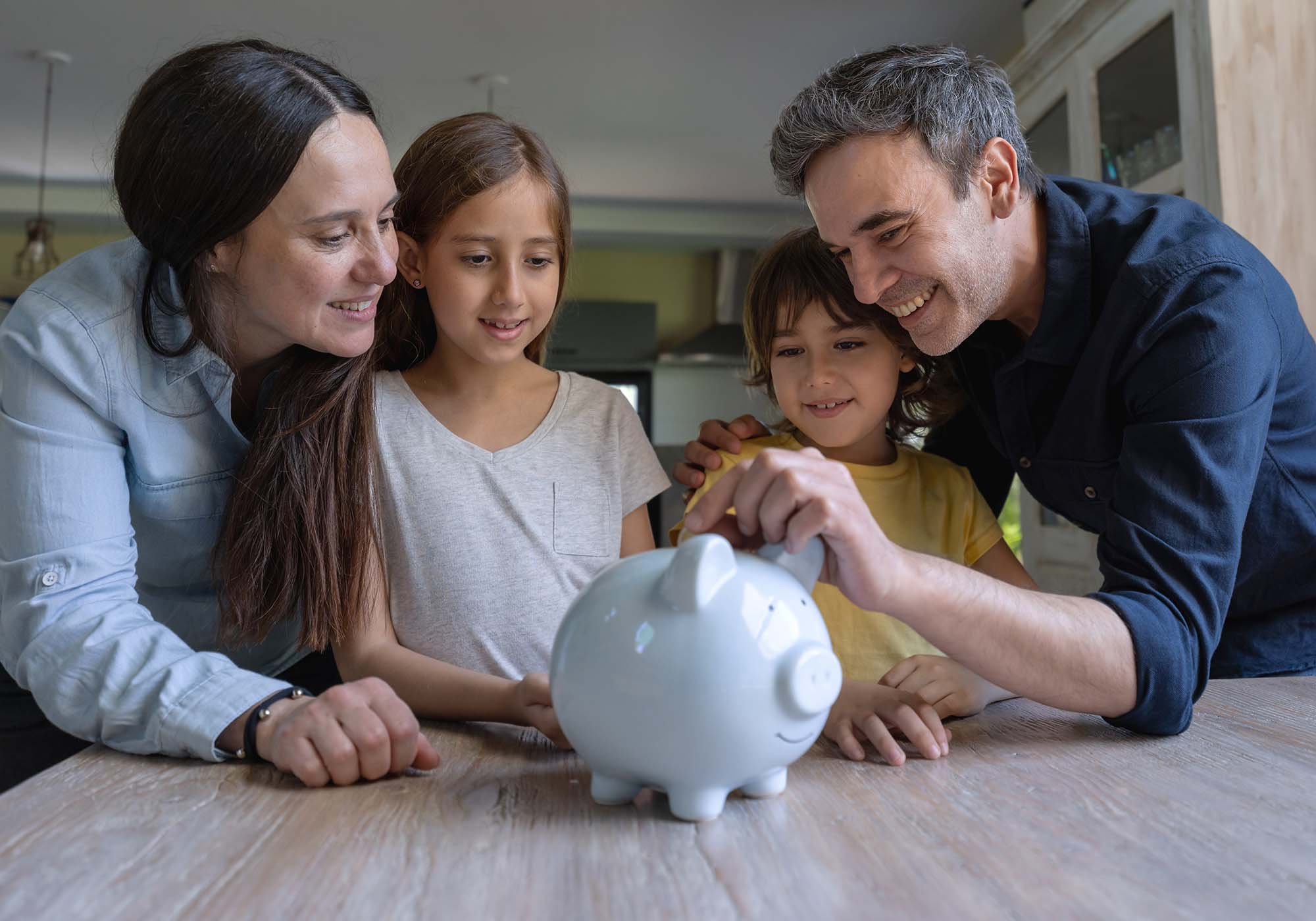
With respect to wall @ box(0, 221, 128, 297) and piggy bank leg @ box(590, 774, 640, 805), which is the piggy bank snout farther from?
wall @ box(0, 221, 128, 297)

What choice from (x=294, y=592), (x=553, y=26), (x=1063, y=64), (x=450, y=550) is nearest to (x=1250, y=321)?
(x=450, y=550)

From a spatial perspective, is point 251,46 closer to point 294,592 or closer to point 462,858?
point 294,592

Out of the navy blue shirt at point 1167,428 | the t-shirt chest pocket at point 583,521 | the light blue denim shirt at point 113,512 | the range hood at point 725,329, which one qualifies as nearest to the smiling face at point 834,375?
the navy blue shirt at point 1167,428

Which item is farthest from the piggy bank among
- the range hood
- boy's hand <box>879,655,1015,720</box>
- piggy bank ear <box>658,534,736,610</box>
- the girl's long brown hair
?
the range hood

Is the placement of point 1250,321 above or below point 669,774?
above

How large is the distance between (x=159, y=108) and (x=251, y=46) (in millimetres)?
125

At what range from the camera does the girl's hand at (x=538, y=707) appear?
86 centimetres

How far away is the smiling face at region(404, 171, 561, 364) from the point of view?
1.25m

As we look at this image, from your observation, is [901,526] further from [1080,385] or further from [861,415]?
[1080,385]

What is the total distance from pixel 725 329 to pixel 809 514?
18.9 feet

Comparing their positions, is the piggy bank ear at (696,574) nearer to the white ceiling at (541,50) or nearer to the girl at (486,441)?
the girl at (486,441)

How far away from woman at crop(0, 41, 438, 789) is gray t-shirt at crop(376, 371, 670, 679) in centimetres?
8

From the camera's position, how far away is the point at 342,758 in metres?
0.75

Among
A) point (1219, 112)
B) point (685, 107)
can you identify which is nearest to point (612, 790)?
point (1219, 112)
